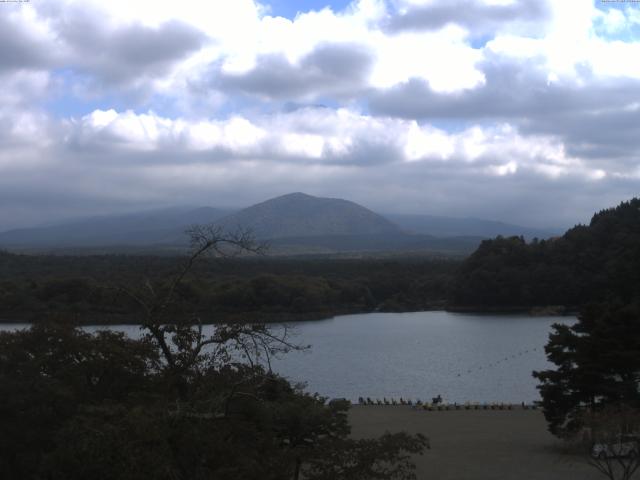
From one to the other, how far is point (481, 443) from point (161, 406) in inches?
436

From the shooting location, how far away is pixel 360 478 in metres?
6.16

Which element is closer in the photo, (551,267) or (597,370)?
(597,370)

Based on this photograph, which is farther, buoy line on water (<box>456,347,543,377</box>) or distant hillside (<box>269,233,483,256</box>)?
distant hillside (<box>269,233,483,256</box>)

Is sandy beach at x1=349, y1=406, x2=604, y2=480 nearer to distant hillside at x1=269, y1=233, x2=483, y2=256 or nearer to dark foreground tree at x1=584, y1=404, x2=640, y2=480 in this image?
dark foreground tree at x1=584, y1=404, x2=640, y2=480

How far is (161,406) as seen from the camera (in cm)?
566

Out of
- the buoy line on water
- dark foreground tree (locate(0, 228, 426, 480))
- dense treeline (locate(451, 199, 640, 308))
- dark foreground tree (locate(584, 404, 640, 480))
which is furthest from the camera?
dense treeline (locate(451, 199, 640, 308))

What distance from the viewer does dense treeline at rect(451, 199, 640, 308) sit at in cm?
5459

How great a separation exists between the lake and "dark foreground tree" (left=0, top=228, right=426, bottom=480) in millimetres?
8709

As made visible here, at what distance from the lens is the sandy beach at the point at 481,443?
12805 millimetres

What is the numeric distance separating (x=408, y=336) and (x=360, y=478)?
35.2 metres

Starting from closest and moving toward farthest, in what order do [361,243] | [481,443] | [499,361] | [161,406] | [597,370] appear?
[161,406]
[597,370]
[481,443]
[499,361]
[361,243]

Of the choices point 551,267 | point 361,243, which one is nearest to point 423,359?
point 551,267

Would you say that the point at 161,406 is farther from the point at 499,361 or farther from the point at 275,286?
the point at 275,286

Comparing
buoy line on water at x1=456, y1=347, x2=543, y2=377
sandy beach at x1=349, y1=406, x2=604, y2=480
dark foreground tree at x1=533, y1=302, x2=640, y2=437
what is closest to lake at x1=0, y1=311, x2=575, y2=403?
buoy line on water at x1=456, y1=347, x2=543, y2=377
